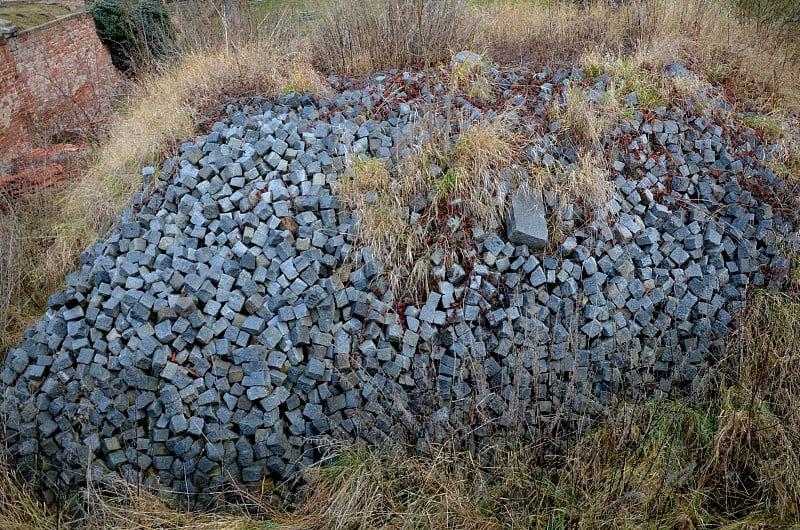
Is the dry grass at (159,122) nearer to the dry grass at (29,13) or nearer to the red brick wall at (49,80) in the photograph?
the red brick wall at (49,80)

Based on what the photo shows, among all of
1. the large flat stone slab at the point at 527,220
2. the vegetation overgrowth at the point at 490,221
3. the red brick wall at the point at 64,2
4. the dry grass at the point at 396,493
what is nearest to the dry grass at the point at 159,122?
the vegetation overgrowth at the point at 490,221

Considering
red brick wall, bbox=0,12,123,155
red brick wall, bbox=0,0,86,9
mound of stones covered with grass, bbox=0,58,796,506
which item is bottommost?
mound of stones covered with grass, bbox=0,58,796,506

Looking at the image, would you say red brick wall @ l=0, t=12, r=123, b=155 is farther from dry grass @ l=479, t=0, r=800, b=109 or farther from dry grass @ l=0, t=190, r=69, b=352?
dry grass @ l=479, t=0, r=800, b=109

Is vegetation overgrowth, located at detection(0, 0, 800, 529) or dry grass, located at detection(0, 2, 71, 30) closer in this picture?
vegetation overgrowth, located at detection(0, 0, 800, 529)

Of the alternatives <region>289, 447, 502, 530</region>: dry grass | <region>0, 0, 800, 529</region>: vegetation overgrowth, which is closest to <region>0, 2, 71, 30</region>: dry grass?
<region>0, 0, 800, 529</region>: vegetation overgrowth

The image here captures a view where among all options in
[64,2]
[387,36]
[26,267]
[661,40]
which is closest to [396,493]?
[26,267]

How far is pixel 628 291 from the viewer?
13.3 feet

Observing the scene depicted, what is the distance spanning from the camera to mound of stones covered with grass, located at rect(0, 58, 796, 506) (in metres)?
3.53

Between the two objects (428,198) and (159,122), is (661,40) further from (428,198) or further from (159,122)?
(159,122)

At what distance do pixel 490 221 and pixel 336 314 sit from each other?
1.19 meters

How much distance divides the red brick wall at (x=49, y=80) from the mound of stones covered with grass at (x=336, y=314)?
368cm

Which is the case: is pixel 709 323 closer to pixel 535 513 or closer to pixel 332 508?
pixel 535 513

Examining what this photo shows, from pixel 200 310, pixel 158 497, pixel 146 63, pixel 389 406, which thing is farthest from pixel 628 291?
pixel 146 63

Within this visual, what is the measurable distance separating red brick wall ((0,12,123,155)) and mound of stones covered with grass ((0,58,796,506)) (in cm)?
368
